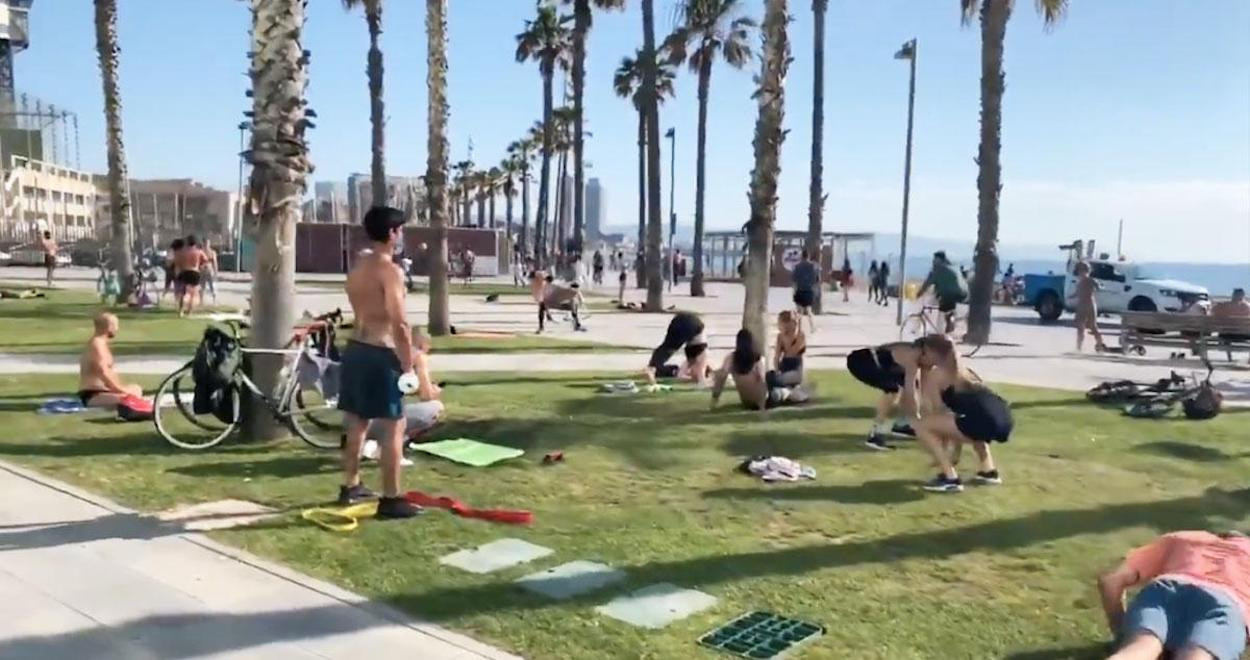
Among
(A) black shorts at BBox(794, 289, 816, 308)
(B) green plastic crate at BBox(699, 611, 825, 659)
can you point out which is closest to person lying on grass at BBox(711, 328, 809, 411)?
(B) green plastic crate at BBox(699, 611, 825, 659)

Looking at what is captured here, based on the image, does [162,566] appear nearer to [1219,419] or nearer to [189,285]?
[1219,419]

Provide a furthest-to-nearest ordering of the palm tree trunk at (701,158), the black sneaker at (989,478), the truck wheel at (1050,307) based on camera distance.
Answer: the palm tree trunk at (701,158)
the truck wheel at (1050,307)
the black sneaker at (989,478)

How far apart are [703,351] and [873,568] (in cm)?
687

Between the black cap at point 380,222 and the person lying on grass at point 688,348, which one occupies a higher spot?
the black cap at point 380,222

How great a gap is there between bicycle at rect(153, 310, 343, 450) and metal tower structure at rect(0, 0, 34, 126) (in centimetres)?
6145

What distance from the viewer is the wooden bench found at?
15.4 metres

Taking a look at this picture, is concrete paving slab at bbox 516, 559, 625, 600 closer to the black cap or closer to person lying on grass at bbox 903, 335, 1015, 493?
the black cap

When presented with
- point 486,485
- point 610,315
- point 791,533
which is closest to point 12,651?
point 486,485

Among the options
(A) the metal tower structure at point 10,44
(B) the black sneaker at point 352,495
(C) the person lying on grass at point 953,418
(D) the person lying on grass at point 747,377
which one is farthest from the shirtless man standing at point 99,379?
(A) the metal tower structure at point 10,44

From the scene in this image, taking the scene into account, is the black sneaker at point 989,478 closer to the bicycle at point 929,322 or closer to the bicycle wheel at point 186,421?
the bicycle wheel at point 186,421

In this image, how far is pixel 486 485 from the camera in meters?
7.24

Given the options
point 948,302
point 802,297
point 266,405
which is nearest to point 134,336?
point 266,405

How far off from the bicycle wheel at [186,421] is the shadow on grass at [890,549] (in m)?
3.73

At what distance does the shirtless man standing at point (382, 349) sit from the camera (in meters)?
6.32
